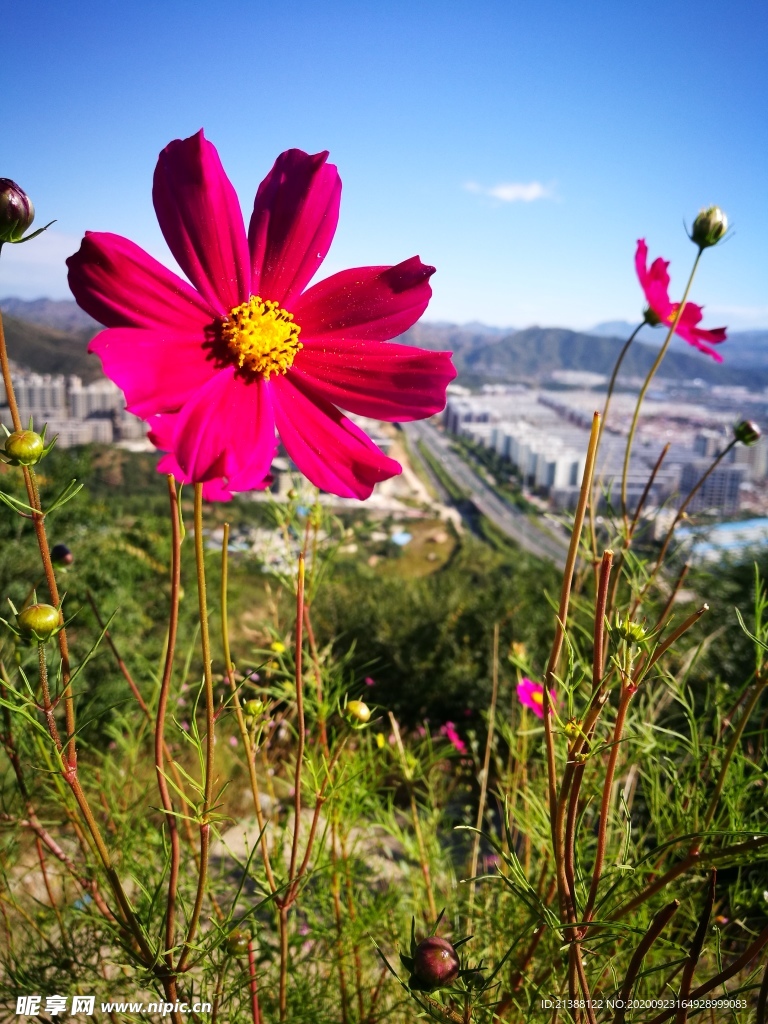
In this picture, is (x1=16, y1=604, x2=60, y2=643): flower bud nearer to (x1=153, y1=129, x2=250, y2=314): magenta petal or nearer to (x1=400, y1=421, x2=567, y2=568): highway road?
(x1=153, y1=129, x2=250, y2=314): magenta petal

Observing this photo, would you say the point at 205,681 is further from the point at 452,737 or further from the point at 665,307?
the point at 452,737

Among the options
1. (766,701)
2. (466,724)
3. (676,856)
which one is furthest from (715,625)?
(676,856)

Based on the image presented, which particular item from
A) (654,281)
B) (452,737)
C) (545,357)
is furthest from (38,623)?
(545,357)

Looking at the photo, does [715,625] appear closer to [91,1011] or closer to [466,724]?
[466,724]

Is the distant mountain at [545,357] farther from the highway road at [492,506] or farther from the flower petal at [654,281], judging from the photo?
the flower petal at [654,281]

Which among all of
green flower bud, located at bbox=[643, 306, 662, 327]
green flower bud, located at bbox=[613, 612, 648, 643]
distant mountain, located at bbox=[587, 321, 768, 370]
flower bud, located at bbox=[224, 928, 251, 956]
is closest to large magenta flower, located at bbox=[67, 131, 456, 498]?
green flower bud, located at bbox=[613, 612, 648, 643]

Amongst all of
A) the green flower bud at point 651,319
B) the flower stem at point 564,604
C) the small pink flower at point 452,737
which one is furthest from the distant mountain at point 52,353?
the flower stem at point 564,604
